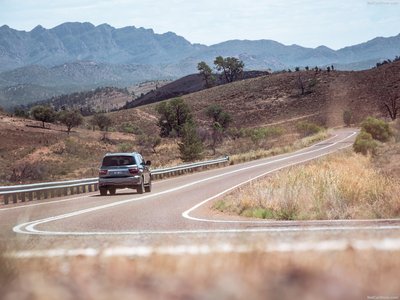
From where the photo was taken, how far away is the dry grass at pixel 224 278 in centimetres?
245

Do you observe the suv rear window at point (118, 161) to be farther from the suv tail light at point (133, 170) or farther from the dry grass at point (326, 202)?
the dry grass at point (326, 202)

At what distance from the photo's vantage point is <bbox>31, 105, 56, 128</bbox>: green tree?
108438mm

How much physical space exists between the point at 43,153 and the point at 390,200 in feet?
212

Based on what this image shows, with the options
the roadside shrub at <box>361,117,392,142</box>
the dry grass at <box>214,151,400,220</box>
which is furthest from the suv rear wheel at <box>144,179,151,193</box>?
the roadside shrub at <box>361,117,392,142</box>

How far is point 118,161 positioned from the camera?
25047mm

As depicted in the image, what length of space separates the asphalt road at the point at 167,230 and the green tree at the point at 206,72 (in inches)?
6494

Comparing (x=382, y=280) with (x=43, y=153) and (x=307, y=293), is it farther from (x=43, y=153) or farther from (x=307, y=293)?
(x=43, y=153)

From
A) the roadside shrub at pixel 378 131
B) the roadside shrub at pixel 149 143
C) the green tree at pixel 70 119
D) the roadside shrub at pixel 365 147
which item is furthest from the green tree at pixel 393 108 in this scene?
the green tree at pixel 70 119

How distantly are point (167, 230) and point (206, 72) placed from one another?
7335 inches

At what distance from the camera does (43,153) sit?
245 feet

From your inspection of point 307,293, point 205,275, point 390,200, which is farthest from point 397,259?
point 390,200

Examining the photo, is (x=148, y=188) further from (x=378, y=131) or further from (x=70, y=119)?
(x=70, y=119)

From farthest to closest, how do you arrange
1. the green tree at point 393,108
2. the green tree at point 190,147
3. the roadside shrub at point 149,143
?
the green tree at point 393,108 → the roadside shrub at point 149,143 → the green tree at point 190,147

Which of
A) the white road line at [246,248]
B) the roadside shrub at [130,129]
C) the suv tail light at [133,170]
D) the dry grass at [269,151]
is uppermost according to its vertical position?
the roadside shrub at [130,129]
